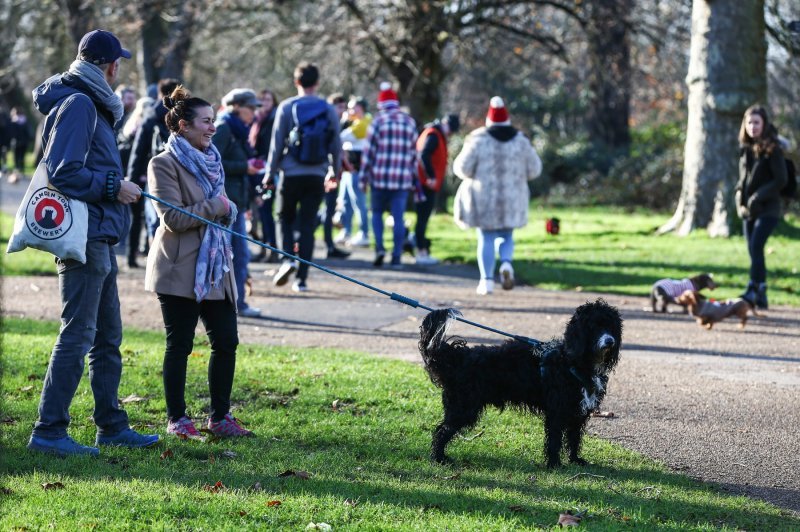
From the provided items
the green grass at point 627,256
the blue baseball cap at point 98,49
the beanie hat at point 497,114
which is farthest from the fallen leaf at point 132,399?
the green grass at point 627,256

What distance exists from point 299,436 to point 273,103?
777 centimetres

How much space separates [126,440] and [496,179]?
657cm

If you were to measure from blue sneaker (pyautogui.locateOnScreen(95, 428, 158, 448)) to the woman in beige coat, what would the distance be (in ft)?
0.78

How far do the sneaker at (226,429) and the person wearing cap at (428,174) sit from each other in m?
8.18

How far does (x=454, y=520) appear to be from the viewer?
180 inches

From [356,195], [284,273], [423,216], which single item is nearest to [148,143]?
[284,273]

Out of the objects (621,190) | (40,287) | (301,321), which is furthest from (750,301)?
(621,190)

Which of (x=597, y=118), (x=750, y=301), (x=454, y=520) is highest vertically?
(x=597, y=118)

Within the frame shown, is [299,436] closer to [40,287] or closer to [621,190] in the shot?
[40,287]

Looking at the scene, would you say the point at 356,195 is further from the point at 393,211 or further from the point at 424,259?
the point at 393,211

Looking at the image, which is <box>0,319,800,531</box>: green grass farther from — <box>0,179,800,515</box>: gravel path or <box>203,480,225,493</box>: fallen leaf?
<box>0,179,800,515</box>: gravel path

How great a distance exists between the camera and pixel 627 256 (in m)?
14.6

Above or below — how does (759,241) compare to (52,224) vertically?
above

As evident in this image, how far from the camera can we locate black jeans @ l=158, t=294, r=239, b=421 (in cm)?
584
